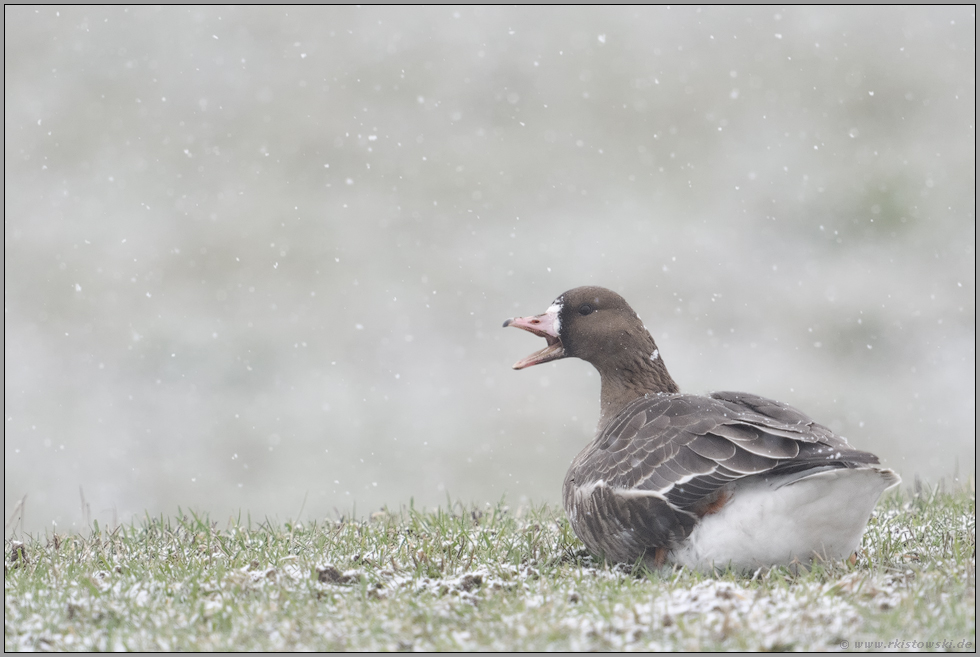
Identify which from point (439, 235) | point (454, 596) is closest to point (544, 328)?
point (454, 596)

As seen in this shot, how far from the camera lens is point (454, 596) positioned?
15.7 ft

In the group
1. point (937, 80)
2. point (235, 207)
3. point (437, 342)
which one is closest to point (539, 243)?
point (437, 342)

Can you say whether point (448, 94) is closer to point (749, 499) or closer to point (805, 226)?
point (805, 226)

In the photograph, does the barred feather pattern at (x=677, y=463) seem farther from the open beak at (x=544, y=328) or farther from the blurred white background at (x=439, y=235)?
the blurred white background at (x=439, y=235)

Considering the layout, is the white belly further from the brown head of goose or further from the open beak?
the open beak

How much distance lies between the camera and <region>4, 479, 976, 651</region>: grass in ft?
13.3

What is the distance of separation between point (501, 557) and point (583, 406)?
43.1 ft

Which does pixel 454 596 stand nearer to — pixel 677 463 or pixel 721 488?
pixel 677 463

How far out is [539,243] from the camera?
20.9m

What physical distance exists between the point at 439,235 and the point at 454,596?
17.1 metres

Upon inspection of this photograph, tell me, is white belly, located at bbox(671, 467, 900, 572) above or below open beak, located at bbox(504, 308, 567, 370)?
below

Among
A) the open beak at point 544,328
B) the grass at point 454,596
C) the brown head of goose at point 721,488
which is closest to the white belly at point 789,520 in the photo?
the brown head of goose at point 721,488

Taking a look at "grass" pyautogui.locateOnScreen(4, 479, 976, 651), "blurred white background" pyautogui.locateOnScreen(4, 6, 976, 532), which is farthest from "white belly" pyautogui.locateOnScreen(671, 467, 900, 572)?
"blurred white background" pyautogui.locateOnScreen(4, 6, 976, 532)

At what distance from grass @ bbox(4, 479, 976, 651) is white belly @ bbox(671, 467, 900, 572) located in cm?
14
